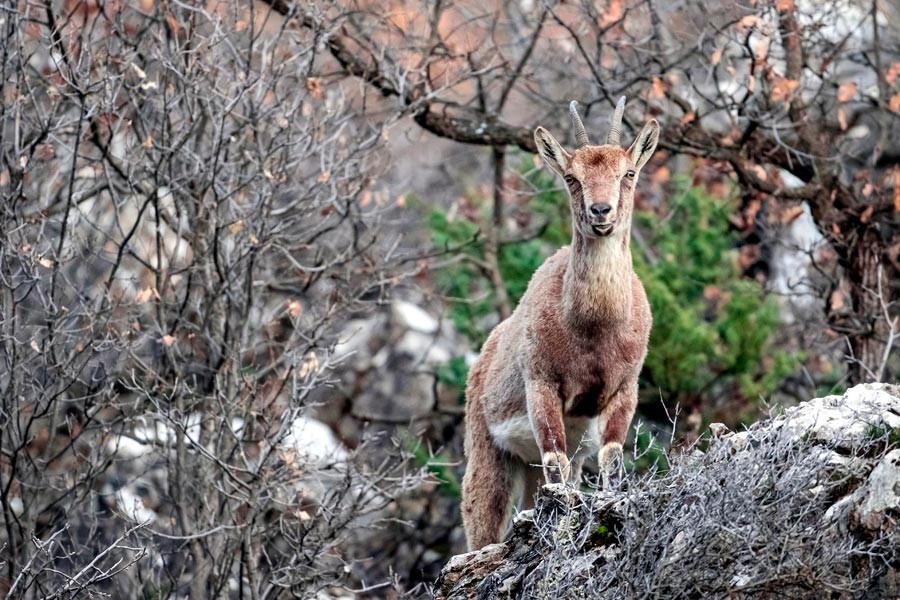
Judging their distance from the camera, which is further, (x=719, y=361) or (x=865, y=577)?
(x=719, y=361)

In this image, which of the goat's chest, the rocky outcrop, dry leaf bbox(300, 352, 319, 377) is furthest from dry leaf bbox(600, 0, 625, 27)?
the rocky outcrop

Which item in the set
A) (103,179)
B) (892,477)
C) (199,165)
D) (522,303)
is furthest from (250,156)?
Answer: (892,477)

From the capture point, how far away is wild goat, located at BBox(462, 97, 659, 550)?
7.50m

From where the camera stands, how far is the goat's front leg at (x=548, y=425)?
7.48 meters

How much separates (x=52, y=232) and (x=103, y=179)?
1624mm

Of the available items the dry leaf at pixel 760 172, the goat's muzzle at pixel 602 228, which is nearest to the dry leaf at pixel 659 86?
the dry leaf at pixel 760 172

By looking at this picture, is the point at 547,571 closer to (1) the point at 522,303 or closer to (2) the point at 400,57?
(1) the point at 522,303

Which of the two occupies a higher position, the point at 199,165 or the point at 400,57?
the point at 400,57

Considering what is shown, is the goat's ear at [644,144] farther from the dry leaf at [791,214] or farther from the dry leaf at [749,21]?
the dry leaf at [791,214]

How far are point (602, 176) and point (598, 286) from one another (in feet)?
2.06

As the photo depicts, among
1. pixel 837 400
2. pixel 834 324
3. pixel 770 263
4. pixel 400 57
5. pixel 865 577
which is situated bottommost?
pixel 865 577

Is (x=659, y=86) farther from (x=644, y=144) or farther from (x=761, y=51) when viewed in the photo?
(x=644, y=144)

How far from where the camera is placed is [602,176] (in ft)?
24.5

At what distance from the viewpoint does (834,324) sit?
10844 millimetres
